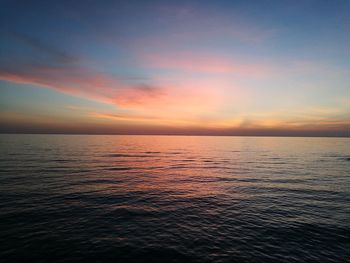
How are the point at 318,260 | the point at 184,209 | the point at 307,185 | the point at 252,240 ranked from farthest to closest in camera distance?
the point at 307,185 → the point at 184,209 → the point at 252,240 → the point at 318,260

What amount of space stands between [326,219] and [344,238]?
4492mm

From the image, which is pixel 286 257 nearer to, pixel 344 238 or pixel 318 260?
pixel 318 260

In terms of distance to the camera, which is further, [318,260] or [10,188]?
[10,188]

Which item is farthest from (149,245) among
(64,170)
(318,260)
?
(64,170)

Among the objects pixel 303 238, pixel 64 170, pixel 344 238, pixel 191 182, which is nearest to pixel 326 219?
pixel 344 238

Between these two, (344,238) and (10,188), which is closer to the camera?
(344,238)

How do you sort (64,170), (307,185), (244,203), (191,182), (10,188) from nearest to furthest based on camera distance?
1. (244,203)
2. (10,188)
3. (307,185)
4. (191,182)
5. (64,170)

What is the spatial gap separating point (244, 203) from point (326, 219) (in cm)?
860

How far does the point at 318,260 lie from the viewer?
14438 millimetres

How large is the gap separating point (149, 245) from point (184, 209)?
8.99 metres

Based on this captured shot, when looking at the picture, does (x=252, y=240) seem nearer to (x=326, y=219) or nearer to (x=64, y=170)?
(x=326, y=219)

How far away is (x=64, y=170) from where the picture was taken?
4500 cm

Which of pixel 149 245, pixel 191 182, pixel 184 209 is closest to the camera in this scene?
pixel 149 245

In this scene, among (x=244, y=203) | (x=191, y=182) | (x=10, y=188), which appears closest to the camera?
(x=244, y=203)
